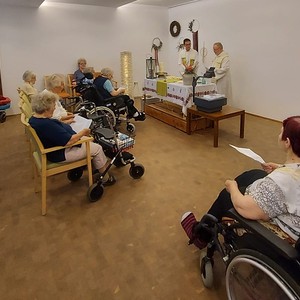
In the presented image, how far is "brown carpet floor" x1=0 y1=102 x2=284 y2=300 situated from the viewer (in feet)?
5.61

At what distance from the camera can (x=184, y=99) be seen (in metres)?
4.41

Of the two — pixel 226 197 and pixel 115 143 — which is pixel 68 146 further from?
pixel 226 197

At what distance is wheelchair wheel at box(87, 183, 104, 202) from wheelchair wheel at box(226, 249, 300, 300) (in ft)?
4.98

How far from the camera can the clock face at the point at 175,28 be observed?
735cm

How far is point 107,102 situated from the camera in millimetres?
4410

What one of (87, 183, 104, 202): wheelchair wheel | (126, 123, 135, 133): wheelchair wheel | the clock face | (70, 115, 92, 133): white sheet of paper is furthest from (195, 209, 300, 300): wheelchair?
the clock face

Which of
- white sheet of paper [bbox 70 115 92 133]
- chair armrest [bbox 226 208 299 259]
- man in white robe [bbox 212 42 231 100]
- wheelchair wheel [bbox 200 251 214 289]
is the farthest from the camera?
man in white robe [bbox 212 42 231 100]

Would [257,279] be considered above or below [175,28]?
below

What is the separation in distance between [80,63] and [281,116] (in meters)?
4.18

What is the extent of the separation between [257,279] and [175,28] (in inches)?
285

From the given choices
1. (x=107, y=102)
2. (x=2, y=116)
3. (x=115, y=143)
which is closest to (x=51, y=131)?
(x=115, y=143)

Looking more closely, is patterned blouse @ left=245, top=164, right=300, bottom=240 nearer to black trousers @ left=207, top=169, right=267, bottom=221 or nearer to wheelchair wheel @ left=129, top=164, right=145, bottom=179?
black trousers @ left=207, top=169, right=267, bottom=221

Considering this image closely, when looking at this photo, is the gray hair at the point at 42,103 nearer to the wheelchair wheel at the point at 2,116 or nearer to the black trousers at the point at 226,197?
the black trousers at the point at 226,197

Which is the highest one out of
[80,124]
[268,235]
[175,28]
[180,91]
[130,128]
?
[175,28]
